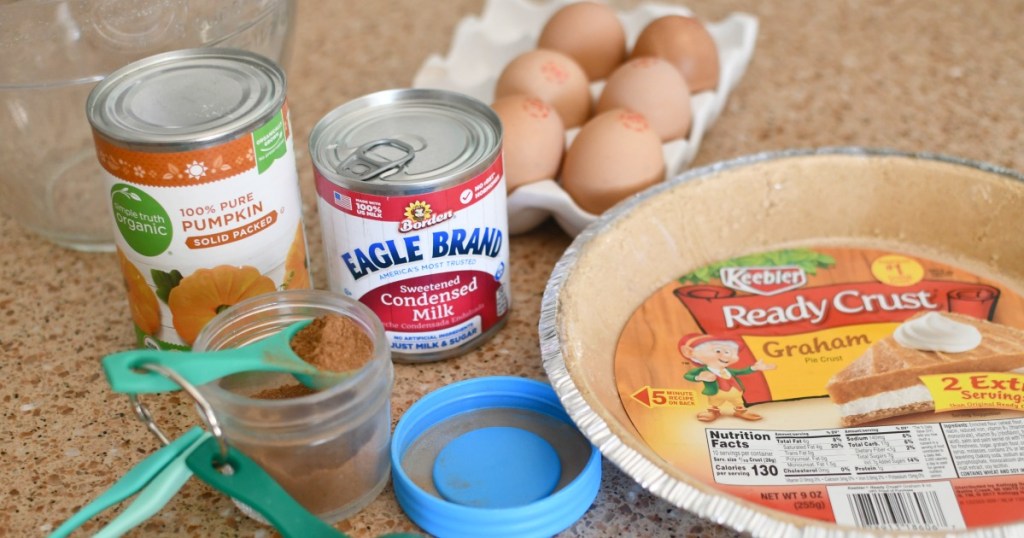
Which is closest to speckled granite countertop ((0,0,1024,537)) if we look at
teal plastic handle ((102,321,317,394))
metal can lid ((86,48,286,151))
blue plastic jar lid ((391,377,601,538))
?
blue plastic jar lid ((391,377,601,538))

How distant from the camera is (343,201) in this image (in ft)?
2.59

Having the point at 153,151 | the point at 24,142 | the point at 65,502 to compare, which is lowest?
the point at 65,502

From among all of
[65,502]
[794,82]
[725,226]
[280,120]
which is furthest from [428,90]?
[794,82]

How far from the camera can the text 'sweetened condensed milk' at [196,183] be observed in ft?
2.38

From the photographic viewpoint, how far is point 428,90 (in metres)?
0.88

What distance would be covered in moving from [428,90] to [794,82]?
0.61 meters

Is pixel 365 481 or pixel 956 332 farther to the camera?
pixel 956 332

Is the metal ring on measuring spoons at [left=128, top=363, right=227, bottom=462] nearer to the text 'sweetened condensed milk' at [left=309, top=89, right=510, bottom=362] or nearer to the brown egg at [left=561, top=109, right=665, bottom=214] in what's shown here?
the text 'sweetened condensed milk' at [left=309, top=89, right=510, bottom=362]

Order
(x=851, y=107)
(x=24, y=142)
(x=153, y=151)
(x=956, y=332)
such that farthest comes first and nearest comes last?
1. (x=851, y=107)
2. (x=24, y=142)
3. (x=956, y=332)
4. (x=153, y=151)

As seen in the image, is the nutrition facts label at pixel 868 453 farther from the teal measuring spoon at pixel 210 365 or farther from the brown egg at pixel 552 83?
the brown egg at pixel 552 83

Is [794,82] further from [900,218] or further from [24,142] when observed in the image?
[24,142]

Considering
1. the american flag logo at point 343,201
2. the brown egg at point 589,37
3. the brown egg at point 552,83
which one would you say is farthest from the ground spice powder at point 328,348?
the brown egg at point 589,37

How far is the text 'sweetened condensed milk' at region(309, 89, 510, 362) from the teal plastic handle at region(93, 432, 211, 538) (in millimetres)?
208

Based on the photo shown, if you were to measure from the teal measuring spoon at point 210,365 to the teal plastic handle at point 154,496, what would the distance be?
0.04 meters
